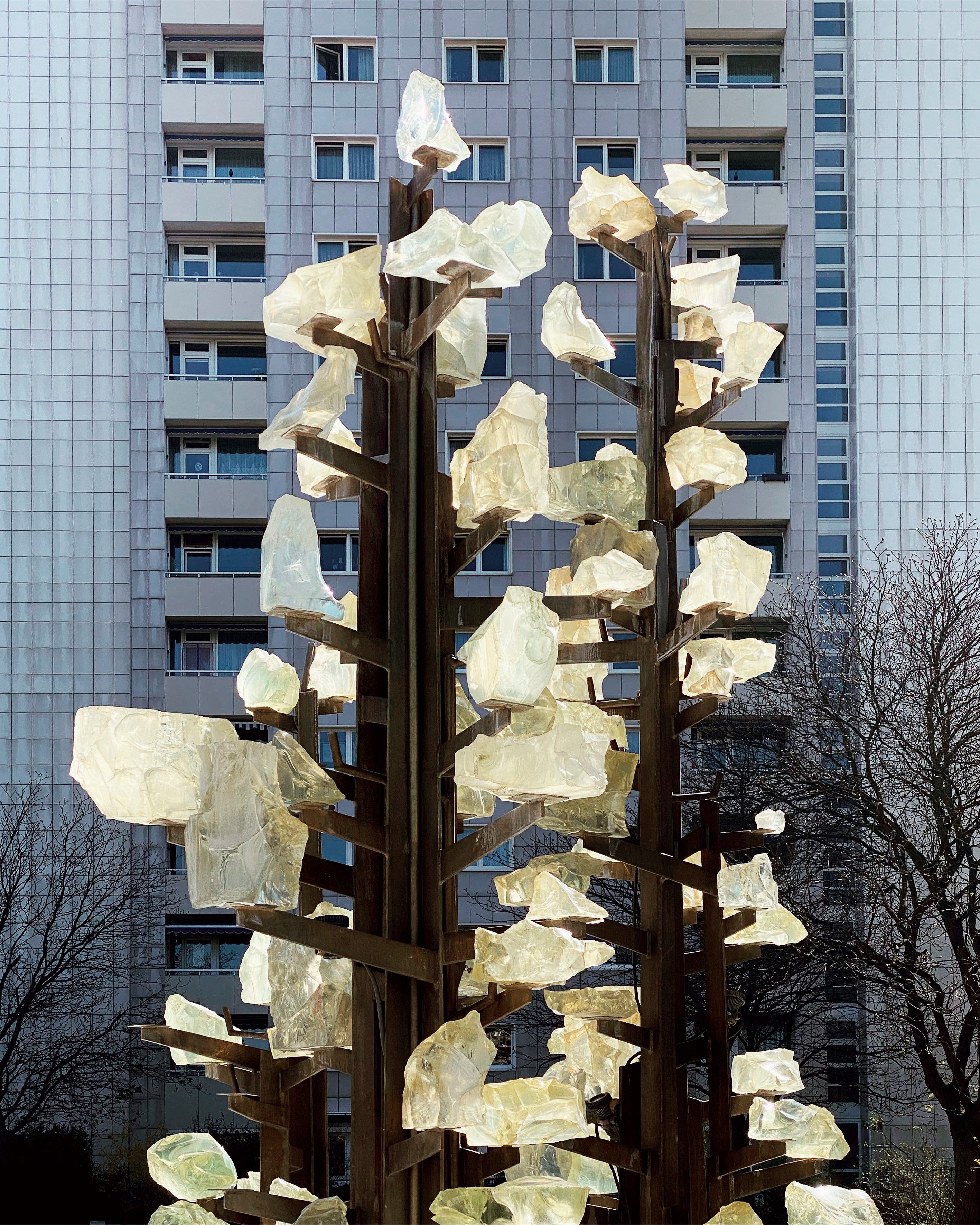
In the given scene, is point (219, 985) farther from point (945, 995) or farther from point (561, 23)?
point (561, 23)

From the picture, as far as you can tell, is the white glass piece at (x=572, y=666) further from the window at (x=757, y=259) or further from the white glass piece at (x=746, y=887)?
the window at (x=757, y=259)

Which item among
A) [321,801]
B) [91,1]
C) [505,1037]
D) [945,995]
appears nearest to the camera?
[321,801]

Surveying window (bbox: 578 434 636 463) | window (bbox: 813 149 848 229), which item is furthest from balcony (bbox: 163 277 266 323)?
window (bbox: 813 149 848 229)

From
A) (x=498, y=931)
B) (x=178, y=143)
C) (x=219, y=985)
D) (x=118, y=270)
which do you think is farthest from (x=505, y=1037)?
(x=498, y=931)

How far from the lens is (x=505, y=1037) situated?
8.46 m

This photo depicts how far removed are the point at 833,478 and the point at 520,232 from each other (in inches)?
389

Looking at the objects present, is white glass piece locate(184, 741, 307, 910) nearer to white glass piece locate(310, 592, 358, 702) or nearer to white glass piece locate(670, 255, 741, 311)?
white glass piece locate(310, 592, 358, 702)

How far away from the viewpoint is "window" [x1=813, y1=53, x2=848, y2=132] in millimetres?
10586

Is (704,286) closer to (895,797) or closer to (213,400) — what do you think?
(895,797)

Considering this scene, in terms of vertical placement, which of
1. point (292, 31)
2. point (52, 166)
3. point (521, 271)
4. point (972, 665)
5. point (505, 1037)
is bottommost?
point (505, 1037)

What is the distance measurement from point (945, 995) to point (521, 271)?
690 cm

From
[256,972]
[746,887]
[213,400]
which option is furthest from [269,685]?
[213,400]

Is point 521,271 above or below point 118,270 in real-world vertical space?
below

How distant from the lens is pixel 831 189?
1059cm
